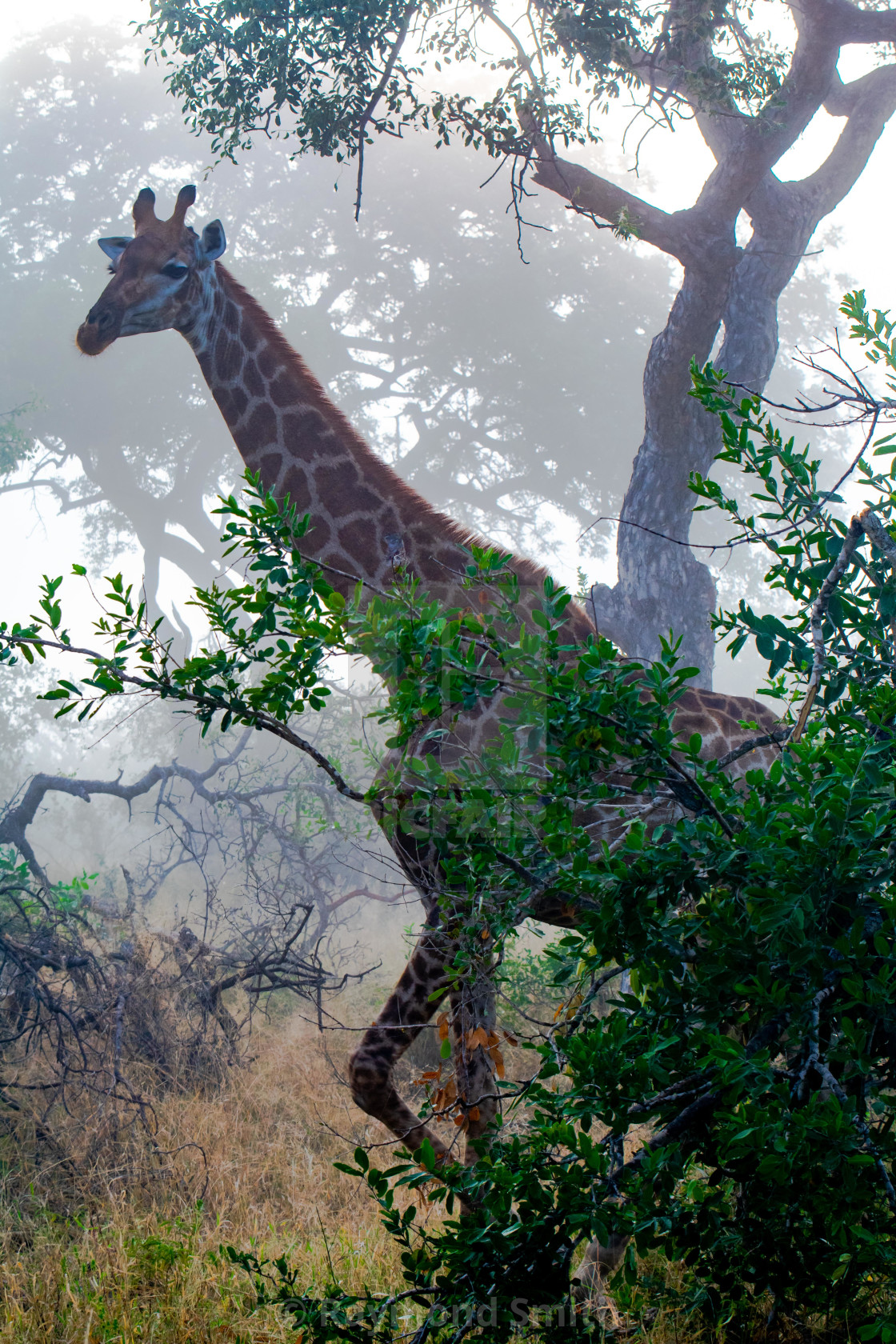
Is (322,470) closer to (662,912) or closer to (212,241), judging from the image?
(212,241)

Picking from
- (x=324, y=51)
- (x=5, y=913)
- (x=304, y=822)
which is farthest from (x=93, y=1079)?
(x=304, y=822)

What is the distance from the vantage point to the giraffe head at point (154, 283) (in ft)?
13.3

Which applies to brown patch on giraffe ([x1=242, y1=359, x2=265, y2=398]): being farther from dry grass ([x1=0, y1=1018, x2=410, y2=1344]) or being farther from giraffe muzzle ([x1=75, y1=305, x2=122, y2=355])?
dry grass ([x1=0, y1=1018, x2=410, y2=1344])

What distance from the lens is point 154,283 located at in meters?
4.12

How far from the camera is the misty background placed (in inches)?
789

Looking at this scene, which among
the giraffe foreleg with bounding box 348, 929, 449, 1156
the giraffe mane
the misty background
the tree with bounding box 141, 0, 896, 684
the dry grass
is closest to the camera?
the dry grass

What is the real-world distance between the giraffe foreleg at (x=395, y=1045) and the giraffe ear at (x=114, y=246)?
134 inches

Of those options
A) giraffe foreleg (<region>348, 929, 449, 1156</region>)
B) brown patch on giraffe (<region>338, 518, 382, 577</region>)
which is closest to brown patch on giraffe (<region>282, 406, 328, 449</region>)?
brown patch on giraffe (<region>338, 518, 382, 577</region>)

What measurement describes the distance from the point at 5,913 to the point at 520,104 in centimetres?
643

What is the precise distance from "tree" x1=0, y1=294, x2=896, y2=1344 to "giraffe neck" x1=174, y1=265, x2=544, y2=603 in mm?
1838

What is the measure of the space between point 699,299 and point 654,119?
4.02ft

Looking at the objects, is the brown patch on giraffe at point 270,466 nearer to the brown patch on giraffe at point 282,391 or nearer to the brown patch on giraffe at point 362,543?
the brown patch on giraffe at point 282,391

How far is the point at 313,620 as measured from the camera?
160 cm

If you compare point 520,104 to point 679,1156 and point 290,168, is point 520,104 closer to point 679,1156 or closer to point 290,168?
point 679,1156
